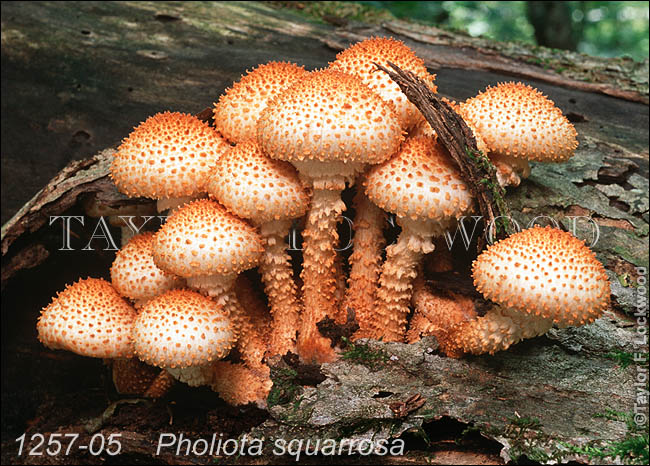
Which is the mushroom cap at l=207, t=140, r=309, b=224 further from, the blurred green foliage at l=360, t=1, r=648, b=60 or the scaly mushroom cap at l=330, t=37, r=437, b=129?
the blurred green foliage at l=360, t=1, r=648, b=60

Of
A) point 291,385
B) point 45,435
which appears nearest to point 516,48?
point 291,385

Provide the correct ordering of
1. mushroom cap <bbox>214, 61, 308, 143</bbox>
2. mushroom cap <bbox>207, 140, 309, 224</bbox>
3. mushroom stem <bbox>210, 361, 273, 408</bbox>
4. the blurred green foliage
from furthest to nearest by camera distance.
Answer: the blurred green foliage
mushroom stem <bbox>210, 361, 273, 408</bbox>
mushroom cap <bbox>214, 61, 308, 143</bbox>
mushroom cap <bbox>207, 140, 309, 224</bbox>

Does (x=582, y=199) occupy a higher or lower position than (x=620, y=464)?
higher

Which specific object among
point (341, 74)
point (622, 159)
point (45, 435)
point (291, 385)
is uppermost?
point (341, 74)

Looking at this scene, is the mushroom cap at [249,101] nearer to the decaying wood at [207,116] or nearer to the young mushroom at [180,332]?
the young mushroom at [180,332]

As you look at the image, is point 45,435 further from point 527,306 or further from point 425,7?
point 425,7

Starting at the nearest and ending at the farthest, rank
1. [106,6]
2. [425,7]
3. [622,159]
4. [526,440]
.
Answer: [526,440], [622,159], [106,6], [425,7]

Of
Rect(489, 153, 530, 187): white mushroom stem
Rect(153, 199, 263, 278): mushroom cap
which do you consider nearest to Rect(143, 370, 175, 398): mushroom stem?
Rect(153, 199, 263, 278): mushroom cap

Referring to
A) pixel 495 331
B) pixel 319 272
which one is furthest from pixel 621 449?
pixel 319 272
